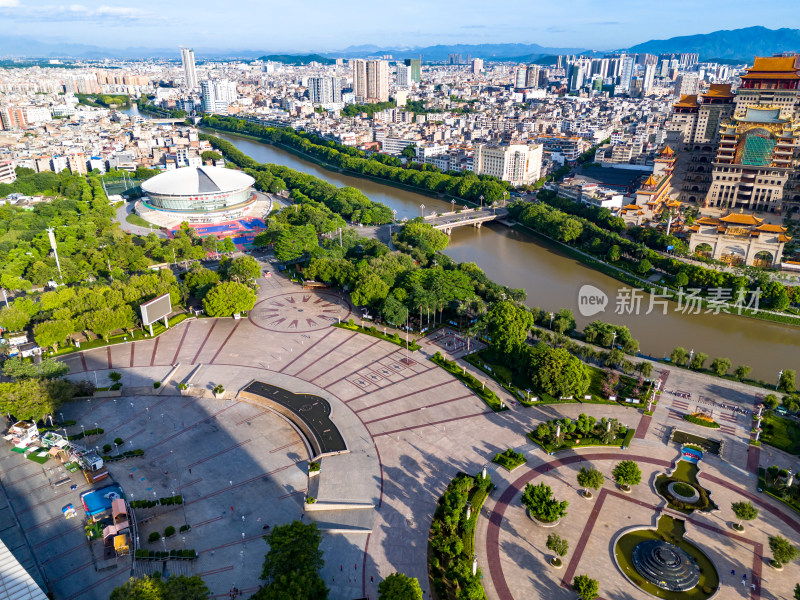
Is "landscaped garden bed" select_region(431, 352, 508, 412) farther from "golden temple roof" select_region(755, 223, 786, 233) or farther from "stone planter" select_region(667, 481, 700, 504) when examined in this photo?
"golden temple roof" select_region(755, 223, 786, 233)

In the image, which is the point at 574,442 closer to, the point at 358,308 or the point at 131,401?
the point at 358,308

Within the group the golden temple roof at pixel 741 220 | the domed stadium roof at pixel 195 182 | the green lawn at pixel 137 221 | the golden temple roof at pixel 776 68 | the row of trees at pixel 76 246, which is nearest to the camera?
the row of trees at pixel 76 246

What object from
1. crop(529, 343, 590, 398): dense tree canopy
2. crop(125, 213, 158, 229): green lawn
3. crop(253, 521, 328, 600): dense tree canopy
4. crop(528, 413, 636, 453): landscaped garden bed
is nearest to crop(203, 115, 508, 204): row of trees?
crop(125, 213, 158, 229): green lawn

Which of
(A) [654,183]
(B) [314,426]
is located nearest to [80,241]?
(B) [314,426]

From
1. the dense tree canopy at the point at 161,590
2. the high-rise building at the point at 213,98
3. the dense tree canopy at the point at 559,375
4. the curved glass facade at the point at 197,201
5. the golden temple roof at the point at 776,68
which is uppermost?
the golden temple roof at the point at 776,68

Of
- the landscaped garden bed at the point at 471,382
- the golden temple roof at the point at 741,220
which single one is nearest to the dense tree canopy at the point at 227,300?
the landscaped garden bed at the point at 471,382

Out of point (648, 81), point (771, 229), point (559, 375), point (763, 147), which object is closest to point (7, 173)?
point (559, 375)

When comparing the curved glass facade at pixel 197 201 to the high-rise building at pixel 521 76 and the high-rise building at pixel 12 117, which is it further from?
the high-rise building at pixel 521 76
